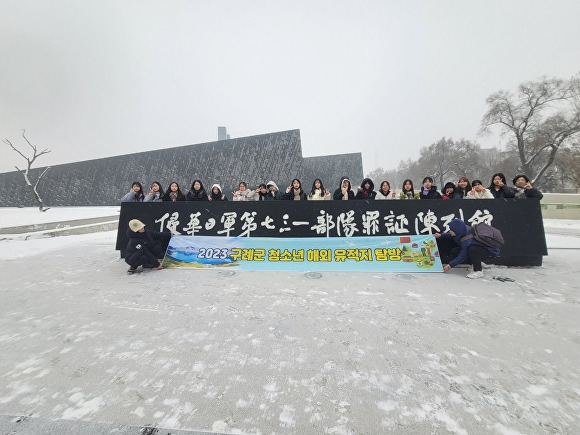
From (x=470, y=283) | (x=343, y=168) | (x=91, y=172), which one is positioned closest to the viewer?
(x=470, y=283)

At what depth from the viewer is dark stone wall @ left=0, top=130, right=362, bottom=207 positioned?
22.2 m

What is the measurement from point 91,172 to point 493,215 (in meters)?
35.7

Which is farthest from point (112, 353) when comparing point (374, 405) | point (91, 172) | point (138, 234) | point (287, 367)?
point (91, 172)

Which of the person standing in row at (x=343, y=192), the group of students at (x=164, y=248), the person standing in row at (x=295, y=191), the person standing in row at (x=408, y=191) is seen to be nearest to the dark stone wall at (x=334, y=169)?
the person standing in row at (x=295, y=191)

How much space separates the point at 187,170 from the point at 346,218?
2303 cm

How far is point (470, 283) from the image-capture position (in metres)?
3.79

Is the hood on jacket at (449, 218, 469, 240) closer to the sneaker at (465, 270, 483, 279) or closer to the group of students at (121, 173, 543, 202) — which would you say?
the sneaker at (465, 270, 483, 279)

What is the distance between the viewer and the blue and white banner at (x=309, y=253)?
14.4 feet

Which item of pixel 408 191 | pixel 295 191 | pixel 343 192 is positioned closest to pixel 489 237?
pixel 408 191

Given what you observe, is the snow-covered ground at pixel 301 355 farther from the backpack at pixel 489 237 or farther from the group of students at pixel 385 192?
the group of students at pixel 385 192

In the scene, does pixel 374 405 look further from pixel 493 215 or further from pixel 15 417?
pixel 493 215

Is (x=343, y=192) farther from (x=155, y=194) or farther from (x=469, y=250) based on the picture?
(x=155, y=194)

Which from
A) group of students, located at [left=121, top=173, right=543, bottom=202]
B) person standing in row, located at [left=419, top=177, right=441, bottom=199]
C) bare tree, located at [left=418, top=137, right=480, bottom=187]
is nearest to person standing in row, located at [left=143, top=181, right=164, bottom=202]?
group of students, located at [left=121, top=173, right=543, bottom=202]

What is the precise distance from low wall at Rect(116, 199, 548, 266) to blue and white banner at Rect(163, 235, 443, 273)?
22 cm
